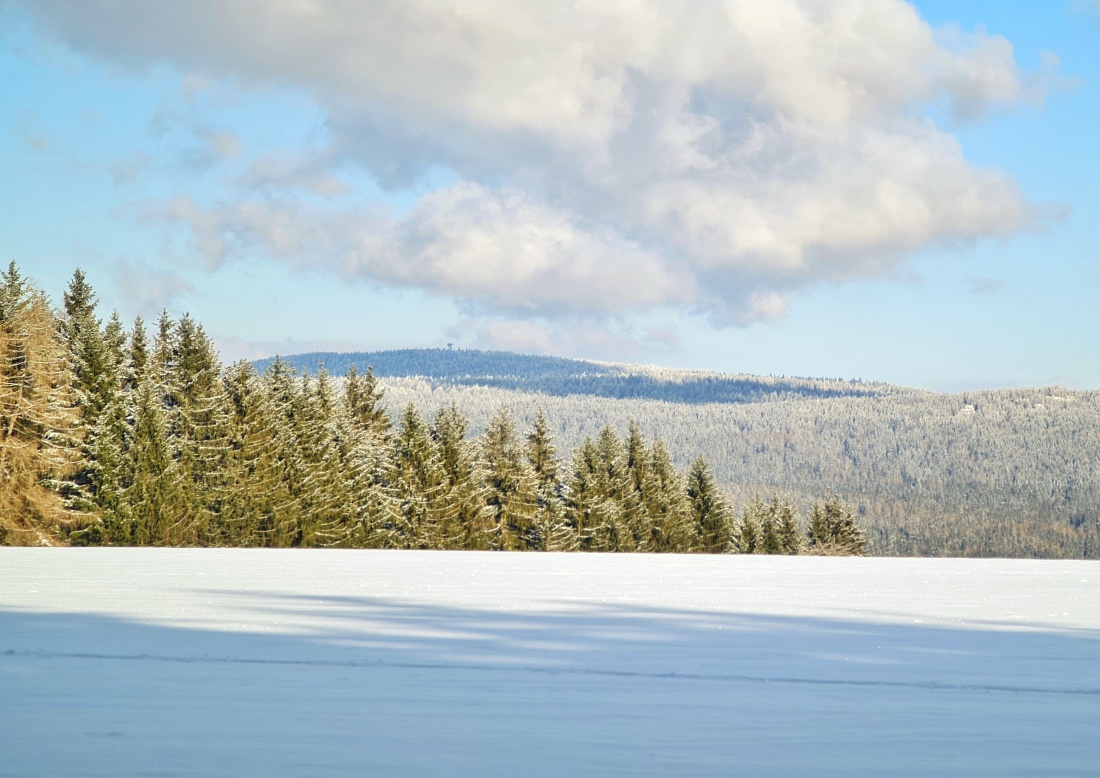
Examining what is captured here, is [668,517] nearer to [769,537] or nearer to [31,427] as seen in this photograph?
[769,537]

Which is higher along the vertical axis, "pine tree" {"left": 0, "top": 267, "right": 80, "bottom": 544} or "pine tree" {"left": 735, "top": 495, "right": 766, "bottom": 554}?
"pine tree" {"left": 0, "top": 267, "right": 80, "bottom": 544}

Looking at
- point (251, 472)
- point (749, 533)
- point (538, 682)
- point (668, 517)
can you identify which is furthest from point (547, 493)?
point (538, 682)

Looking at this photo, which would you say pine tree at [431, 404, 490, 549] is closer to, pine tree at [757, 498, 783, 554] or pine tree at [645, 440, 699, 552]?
pine tree at [645, 440, 699, 552]

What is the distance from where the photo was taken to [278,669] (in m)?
7.40

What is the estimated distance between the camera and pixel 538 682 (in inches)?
276

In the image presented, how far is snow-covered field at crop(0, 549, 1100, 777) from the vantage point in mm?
5223

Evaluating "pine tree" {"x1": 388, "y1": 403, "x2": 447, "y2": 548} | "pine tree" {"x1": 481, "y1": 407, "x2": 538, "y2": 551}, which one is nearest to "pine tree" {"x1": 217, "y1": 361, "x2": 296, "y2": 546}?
"pine tree" {"x1": 388, "y1": 403, "x2": 447, "y2": 548}

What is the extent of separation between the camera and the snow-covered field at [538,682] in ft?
17.1

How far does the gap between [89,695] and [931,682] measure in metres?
6.03

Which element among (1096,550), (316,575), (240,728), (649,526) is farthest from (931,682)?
(1096,550)

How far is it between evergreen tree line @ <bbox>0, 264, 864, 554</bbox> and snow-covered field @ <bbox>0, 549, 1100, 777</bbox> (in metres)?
23.2

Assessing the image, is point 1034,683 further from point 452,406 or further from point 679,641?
point 452,406

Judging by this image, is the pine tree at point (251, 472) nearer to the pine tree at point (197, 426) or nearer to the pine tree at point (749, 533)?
the pine tree at point (197, 426)

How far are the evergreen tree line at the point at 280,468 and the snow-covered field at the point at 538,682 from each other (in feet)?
76.3
